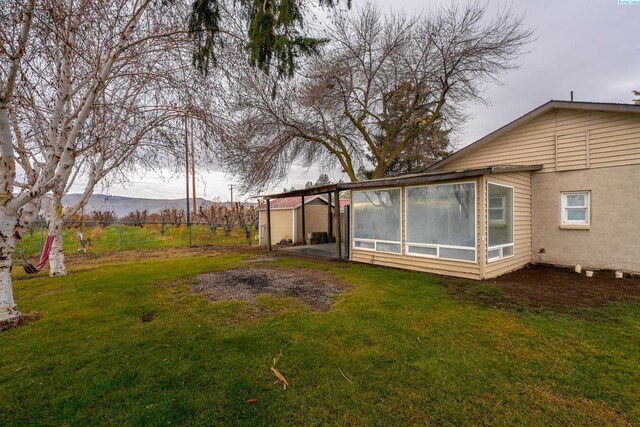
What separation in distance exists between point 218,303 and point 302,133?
8.79 m

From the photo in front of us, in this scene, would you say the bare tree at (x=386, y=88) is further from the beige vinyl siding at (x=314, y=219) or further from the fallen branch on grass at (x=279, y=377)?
the fallen branch on grass at (x=279, y=377)

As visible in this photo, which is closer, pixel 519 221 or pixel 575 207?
pixel 575 207

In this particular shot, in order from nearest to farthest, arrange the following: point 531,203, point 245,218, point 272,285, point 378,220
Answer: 1. point 272,285
2. point 531,203
3. point 378,220
4. point 245,218

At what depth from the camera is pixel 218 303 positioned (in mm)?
5117

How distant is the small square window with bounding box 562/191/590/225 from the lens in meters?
7.36

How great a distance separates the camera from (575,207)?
7.51 metres

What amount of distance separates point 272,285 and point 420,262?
4089mm

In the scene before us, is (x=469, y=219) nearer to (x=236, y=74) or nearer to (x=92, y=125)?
(x=236, y=74)

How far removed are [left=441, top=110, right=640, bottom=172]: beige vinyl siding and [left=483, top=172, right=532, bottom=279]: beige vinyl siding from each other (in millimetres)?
770

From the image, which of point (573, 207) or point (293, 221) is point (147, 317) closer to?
point (573, 207)

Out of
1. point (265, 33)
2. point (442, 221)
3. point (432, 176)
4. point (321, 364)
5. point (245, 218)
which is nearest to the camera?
point (321, 364)

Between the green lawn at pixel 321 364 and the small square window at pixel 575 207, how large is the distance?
11.1 feet

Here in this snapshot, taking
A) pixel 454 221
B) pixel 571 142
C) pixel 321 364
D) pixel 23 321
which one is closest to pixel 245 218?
pixel 454 221

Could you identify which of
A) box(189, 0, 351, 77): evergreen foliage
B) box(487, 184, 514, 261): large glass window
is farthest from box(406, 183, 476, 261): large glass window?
box(189, 0, 351, 77): evergreen foliage
